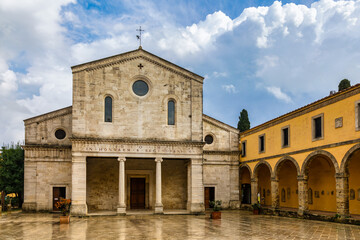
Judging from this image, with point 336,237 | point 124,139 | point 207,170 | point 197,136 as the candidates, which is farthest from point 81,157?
point 336,237

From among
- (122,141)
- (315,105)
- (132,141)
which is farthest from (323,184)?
(122,141)

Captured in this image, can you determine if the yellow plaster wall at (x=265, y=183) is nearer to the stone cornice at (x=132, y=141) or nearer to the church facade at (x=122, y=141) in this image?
the church facade at (x=122, y=141)

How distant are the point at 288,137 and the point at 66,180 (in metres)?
17.7

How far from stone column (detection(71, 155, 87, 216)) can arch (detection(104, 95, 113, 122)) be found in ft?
11.0

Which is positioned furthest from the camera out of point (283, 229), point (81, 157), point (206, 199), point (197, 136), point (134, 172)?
point (206, 199)

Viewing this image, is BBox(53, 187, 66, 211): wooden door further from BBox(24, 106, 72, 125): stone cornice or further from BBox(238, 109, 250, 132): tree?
BBox(238, 109, 250, 132): tree

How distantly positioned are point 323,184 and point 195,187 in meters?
9.52

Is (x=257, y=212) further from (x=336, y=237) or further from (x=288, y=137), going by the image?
(x=336, y=237)

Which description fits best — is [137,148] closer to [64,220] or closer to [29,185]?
[64,220]

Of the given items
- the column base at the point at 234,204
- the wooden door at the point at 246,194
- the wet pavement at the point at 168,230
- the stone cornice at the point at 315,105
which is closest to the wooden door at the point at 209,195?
the column base at the point at 234,204

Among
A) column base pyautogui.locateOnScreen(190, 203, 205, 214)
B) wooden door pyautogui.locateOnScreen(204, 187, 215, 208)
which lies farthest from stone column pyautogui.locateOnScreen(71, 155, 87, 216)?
wooden door pyautogui.locateOnScreen(204, 187, 215, 208)

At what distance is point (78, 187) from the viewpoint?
24844mm

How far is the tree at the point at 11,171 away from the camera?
30.5 m

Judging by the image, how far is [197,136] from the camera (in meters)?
27.4
